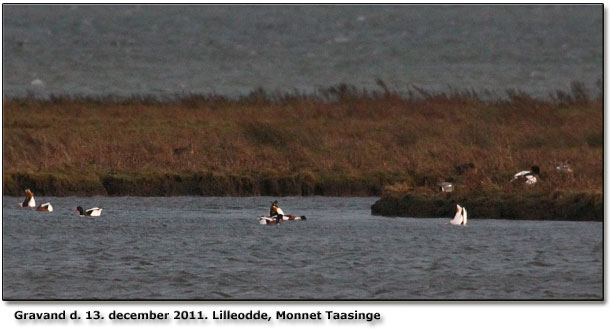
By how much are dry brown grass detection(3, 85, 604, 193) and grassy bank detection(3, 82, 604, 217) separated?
46 millimetres

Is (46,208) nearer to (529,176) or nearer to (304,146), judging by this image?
(529,176)

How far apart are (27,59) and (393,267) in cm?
7491

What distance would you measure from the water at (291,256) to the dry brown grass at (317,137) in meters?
2.46

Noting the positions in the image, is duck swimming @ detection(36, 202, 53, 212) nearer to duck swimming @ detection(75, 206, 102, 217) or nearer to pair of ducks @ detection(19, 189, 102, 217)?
pair of ducks @ detection(19, 189, 102, 217)

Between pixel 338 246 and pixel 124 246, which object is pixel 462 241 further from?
pixel 124 246

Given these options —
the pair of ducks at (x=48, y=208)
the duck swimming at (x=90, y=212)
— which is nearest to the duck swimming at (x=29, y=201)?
the pair of ducks at (x=48, y=208)

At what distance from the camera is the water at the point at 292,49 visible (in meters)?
73.2

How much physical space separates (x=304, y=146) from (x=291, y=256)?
1380 centimetres

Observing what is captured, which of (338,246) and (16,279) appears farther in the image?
(338,246)

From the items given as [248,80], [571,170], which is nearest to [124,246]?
[571,170]

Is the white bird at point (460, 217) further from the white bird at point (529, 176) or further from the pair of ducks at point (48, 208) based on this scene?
the pair of ducks at point (48, 208)

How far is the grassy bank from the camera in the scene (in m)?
27.2

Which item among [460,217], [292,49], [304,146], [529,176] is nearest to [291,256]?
[460,217]

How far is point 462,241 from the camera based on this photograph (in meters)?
20.0
